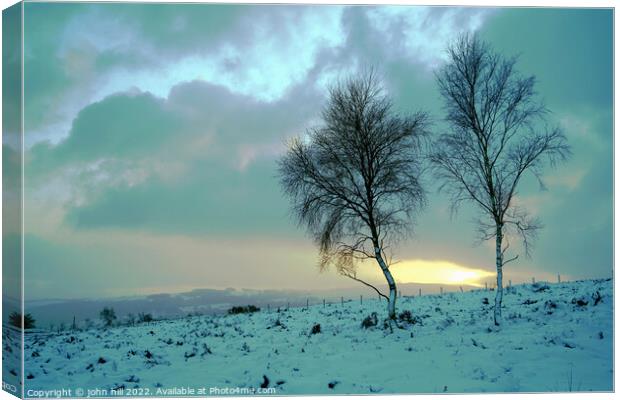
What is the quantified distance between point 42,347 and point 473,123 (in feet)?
56.4

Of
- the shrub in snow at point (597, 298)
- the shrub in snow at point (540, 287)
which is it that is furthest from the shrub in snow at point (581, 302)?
the shrub in snow at point (540, 287)

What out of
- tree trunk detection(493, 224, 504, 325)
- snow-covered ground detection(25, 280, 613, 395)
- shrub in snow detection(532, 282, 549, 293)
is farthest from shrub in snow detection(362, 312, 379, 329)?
shrub in snow detection(532, 282, 549, 293)

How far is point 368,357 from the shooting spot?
14688 mm

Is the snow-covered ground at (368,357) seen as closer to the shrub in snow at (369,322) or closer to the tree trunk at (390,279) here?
the shrub in snow at (369,322)

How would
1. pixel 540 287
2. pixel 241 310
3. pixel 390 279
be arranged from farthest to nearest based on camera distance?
pixel 241 310 < pixel 540 287 < pixel 390 279

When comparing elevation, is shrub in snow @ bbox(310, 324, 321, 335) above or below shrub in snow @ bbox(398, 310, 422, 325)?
below

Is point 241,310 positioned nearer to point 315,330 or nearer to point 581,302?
point 315,330

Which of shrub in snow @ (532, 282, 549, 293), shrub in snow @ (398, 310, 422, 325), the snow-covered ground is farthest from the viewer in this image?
shrub in snow @ (532, 282, 549, 293)

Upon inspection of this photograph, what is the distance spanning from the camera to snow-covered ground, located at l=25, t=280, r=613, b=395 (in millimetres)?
13062

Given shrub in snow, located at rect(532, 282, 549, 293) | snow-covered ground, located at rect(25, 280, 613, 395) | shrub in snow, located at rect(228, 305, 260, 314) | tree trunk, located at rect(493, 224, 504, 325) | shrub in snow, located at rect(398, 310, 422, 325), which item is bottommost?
shrub in snow, located at rect(228, 305, 260, 314)

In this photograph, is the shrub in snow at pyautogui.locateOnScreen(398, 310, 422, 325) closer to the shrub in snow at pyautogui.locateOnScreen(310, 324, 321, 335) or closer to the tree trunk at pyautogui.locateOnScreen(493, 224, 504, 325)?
the tree trunk at pyautogui.locateOnScreen(493, 224, 504, 325)

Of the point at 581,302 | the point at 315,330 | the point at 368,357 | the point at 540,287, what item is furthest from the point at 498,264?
the point at 540,287

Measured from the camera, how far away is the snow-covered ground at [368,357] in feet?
42.9

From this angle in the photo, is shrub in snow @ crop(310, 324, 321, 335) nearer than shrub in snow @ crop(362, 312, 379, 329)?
Yes
